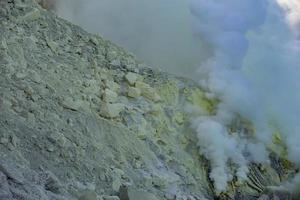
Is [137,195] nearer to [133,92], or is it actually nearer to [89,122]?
[89,122]

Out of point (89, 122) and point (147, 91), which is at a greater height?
point (147, 91)

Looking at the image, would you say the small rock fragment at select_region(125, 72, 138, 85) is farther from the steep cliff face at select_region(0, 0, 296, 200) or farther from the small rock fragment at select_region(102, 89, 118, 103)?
the small rock fragment at select_region(102, 89, 118, 103)

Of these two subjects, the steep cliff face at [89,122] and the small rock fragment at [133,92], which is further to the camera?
the small rock fragment at [133,92]

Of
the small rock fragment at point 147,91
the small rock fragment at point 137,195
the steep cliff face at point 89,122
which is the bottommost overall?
the small rock fragment at point 137,195

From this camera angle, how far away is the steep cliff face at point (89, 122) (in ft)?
24.1

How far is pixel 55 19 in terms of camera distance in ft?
34.1

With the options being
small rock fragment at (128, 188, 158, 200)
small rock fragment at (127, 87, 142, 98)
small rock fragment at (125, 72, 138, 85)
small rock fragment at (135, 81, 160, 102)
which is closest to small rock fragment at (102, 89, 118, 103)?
small rock fragment at (127, 87, 142, 98)

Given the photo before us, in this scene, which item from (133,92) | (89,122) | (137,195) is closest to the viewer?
(137,195)

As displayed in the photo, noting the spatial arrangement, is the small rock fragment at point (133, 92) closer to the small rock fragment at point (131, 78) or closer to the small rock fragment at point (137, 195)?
the small rock fragment at point (131, 78)

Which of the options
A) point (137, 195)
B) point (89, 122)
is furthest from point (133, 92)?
point (137, 195)

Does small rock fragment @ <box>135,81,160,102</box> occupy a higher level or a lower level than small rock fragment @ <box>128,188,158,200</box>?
higher

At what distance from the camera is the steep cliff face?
24.1ft

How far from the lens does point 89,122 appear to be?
8.74 m

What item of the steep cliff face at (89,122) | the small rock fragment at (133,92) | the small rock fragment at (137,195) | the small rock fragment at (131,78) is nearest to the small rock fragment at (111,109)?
the steep cliff face at (89,122)
